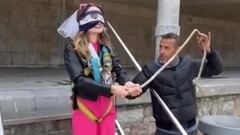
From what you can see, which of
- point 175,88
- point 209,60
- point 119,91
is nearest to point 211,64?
point 209,60

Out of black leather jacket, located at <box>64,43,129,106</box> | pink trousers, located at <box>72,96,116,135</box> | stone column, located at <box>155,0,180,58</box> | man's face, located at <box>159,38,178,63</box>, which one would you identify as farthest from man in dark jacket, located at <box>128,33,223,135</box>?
stone column, located at <box>155,0,180,58</box>

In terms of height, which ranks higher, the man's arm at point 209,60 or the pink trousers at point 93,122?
the man's arm at point 209,60

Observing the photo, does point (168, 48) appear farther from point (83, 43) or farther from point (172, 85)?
point (83, 43)

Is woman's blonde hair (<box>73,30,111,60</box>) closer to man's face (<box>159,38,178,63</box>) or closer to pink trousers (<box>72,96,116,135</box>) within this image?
pink trousers (<box>72,96,116,135</box>)

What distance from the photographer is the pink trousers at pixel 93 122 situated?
2488mm

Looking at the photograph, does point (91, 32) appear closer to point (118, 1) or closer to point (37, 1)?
point (37, 1)

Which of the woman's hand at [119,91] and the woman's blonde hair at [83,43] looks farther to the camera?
the woman's blonde hair at [83,43]

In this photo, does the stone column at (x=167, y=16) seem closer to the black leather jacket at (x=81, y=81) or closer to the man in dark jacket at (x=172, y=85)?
the man in dark jacket at (x=172, y=85)

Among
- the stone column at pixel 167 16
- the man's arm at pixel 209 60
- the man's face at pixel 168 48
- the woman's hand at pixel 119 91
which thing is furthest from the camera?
the stone column at pixel 167 16

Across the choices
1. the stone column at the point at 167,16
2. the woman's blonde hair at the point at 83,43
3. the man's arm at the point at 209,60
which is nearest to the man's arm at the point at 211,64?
the man's arm at the point at 209,60

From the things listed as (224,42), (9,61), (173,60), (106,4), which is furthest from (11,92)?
(224,42)

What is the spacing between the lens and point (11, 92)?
3252 millimetres

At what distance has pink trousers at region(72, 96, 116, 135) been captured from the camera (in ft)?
8.16

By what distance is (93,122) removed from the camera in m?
2.49
